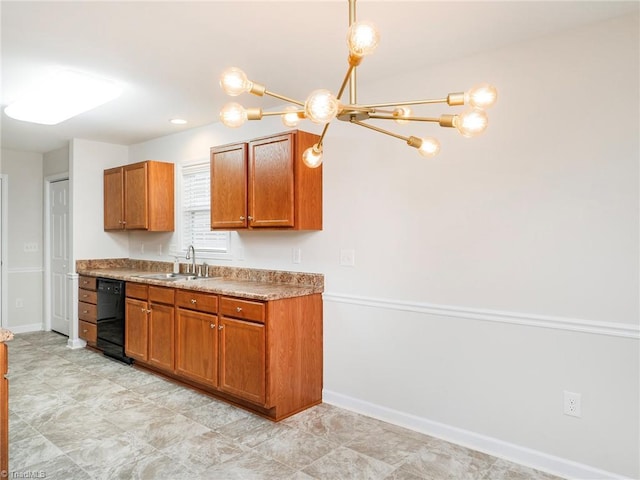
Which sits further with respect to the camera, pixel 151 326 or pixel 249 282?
pixel 151 326

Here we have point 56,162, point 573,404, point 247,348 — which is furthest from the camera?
point 56,162

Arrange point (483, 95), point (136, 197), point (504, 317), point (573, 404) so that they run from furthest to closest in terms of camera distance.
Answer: point (136, 197) → point (504, 317) → point (573, 404) → point (483, 95)

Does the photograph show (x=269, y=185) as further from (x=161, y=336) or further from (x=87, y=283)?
(x=87, y=283)

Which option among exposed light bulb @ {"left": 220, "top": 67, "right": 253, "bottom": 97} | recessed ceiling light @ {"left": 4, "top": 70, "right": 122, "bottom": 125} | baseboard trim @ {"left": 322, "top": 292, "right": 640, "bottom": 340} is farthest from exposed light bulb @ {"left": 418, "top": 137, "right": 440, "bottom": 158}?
recessed ceiling light @ {"left": 4, "top": 70, "right": 122, "bottom": 125}

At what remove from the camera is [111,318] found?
4527 millimetres

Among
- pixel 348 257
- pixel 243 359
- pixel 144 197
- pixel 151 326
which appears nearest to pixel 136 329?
pixel 151 326

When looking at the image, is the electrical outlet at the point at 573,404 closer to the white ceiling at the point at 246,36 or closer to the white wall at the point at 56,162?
the white ceiling at the point at 246,36

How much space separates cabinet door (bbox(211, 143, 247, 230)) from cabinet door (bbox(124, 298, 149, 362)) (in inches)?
43.8

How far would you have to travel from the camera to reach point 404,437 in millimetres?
2803

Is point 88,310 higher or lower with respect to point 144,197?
lower

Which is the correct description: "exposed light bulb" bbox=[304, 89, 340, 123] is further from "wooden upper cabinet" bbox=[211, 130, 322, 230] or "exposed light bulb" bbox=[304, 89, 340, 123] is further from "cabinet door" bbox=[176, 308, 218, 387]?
"cabinet door" bbox=[176, 308, 218, 387]

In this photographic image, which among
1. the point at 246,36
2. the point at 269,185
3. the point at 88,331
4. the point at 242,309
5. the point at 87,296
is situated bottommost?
the point at 88,331

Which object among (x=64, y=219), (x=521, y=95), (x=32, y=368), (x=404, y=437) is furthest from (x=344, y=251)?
(x=64, y=219)

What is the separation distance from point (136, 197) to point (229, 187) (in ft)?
5.53
